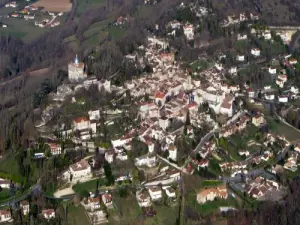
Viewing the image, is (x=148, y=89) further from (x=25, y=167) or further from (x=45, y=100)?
(x=25, y=167)

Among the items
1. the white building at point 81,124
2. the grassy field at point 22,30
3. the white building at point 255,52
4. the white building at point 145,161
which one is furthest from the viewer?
the grassy field at point 22,30

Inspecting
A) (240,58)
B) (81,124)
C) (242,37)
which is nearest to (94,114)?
(81,124)

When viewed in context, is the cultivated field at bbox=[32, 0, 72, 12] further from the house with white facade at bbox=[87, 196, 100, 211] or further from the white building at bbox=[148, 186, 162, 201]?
the house with white facade at bbox=[87, 196, 100, 211]

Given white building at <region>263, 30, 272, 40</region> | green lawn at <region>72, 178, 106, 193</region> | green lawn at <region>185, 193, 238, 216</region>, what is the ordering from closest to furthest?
green lawn at <region>185, 193, 238, 216</region> < green lawn at <region>72, 178, 106, 193</region> < white building at <region>263, 30, 272, 40</region>

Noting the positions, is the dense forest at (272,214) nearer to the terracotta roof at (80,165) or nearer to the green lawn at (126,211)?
the green lawn at (126,211)

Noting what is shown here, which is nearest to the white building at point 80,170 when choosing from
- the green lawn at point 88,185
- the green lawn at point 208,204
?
the green lawn at point 88,185

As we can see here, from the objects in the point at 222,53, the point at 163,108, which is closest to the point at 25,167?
the point at 163,108

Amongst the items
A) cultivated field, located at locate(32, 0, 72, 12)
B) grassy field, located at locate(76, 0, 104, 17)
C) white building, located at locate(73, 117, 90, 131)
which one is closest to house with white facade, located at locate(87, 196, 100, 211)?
white building, located at locate(73, 117, 90, 131)
